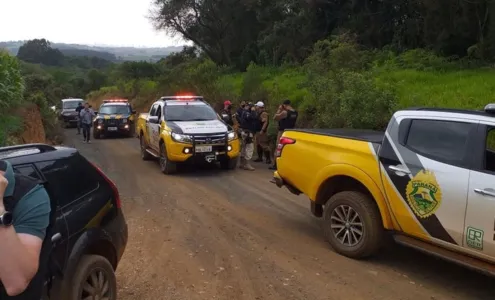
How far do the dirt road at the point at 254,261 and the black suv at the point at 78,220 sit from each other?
1047mm

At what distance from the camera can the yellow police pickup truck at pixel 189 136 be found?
1162 cm

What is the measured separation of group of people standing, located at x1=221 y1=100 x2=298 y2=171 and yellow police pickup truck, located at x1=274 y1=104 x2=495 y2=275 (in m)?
5.60

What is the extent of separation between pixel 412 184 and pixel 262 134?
8.29 m

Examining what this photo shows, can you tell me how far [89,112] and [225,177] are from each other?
38.1 feet

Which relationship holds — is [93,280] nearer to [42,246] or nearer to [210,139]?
[42,246]

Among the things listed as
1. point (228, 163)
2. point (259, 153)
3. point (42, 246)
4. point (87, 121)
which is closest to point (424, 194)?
point (42, 246)

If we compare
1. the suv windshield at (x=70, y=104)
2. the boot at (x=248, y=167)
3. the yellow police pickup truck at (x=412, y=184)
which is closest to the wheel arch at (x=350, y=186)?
the yellow police pickup truck at (x=412, y=184)

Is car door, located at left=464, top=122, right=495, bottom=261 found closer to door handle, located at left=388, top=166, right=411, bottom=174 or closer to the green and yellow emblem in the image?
the green and yellow emblem

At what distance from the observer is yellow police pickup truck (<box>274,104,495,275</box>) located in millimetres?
4754

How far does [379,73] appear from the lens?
59.2 ft

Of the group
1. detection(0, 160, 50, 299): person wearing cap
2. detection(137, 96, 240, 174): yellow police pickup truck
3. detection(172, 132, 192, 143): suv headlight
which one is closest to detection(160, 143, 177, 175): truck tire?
detection(137, 96, 240, 174): yellow police pickup truck

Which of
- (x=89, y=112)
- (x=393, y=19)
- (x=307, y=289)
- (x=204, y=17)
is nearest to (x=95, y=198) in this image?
(x=307, y=289)

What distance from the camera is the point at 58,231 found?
11.4 feet

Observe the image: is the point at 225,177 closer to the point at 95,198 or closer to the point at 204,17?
the point at 95,198
